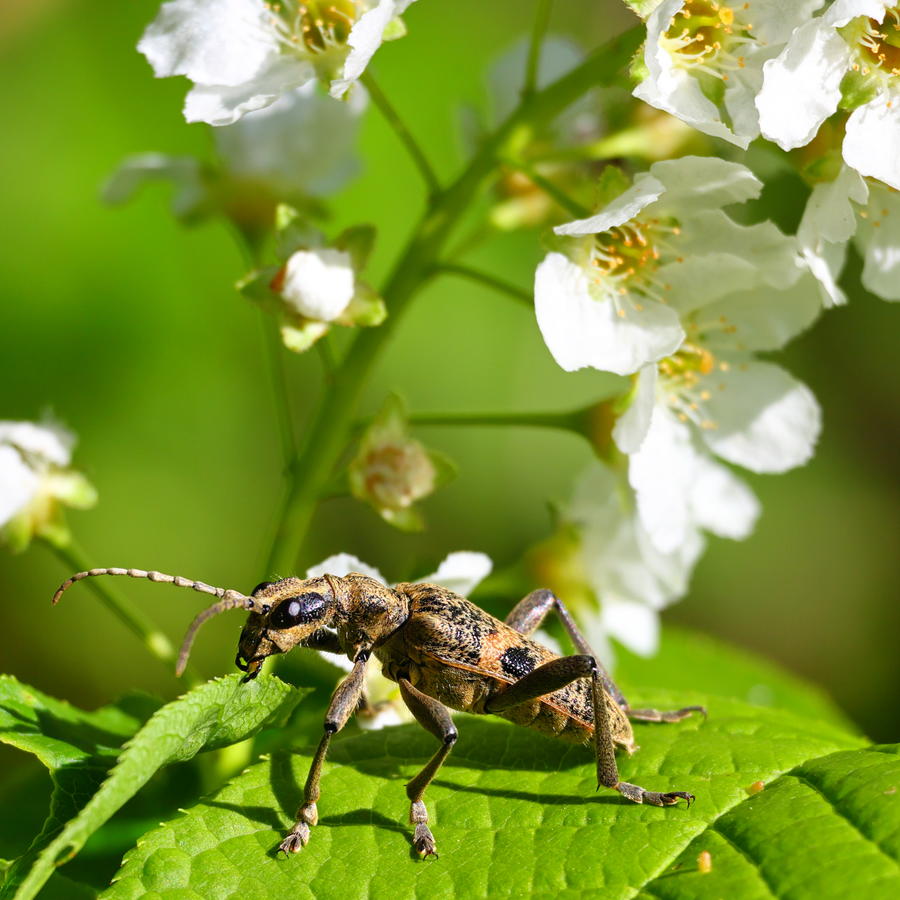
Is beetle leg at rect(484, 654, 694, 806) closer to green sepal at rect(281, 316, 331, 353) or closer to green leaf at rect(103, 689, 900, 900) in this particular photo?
green leaf at rect(103, 689, 900, 900)

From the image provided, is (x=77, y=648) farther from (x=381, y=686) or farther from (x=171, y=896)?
(x=171, y=896)

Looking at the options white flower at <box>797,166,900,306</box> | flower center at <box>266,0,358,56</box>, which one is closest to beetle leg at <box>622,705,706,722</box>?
white flower at <box>797,166,900,306</box>

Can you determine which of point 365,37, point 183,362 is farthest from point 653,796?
point 183,362

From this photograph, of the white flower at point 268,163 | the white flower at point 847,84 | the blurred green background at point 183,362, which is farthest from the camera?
the blurred green background at point 183,362

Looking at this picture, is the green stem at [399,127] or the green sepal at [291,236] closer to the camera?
the green sepal at [291,236]

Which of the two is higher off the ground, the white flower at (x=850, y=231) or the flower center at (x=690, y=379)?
the white flower at (x=850, y=231)

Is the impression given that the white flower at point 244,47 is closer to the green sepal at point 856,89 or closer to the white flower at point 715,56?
the white flower at point 715,56

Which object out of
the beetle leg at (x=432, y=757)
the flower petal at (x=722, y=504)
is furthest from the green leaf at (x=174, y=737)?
the flower petal at (x=722, y=504)
